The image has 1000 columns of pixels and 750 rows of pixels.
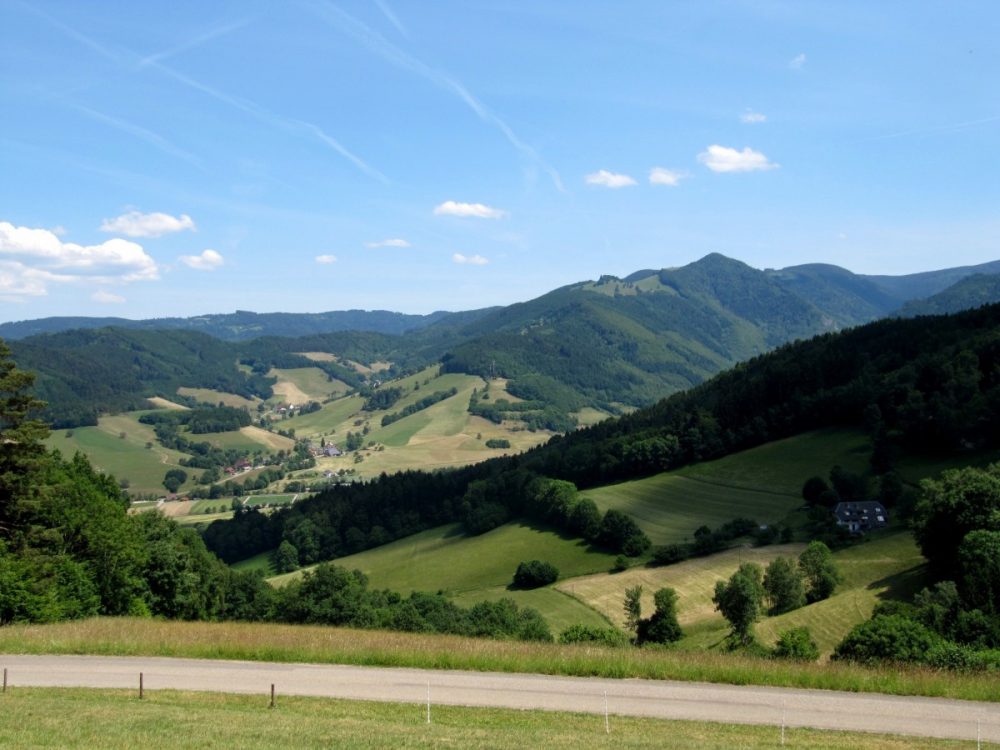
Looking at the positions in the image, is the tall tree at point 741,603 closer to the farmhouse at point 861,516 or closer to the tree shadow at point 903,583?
the tree shadow at point 903,583

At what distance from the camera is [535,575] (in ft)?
267

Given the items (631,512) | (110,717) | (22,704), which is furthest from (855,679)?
(631,512)

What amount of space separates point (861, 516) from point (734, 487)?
2313 cm

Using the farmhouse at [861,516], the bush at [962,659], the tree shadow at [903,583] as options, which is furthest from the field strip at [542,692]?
the farmhouse at [861,516]

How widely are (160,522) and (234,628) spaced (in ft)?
82.2

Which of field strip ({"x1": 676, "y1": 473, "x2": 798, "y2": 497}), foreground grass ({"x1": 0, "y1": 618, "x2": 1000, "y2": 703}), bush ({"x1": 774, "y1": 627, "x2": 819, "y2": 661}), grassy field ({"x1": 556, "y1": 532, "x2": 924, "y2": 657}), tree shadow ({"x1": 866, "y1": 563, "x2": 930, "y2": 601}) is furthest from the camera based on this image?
field strip ({"x1": 676, "y1": 473, "x2": 798, "y2": 497})

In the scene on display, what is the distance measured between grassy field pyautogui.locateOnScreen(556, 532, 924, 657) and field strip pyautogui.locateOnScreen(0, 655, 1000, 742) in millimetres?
25196

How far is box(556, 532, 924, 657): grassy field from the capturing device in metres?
54.6

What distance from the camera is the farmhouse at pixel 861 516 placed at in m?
77.9

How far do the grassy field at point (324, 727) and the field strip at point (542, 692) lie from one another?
1.04 m

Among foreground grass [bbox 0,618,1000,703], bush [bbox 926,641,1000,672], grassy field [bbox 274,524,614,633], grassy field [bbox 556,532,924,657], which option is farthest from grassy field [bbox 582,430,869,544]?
foreground grass [bbox 0,618,1000,703]

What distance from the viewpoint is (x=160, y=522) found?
54.7 metres

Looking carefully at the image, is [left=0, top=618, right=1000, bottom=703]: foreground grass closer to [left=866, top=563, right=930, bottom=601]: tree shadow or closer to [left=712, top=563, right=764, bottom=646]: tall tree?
[left=712, top=563, right=764, bottom=646]: tall tree

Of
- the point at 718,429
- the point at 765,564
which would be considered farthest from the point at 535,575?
the point at 718,429
